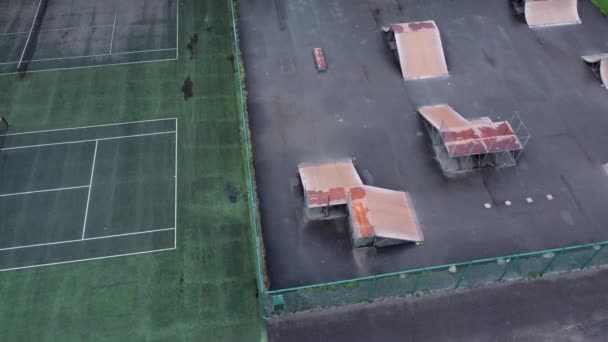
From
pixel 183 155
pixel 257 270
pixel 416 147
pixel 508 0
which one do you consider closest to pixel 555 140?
pixel 416 147

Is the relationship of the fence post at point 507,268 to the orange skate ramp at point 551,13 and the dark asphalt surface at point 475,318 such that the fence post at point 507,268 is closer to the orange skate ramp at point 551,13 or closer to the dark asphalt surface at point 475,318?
the dark asphalt surface at point 475,318

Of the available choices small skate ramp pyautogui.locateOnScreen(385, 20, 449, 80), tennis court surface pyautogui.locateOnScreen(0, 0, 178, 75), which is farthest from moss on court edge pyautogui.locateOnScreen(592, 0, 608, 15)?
tennis court surface pyautogui.locateOnScreen(0, 0, 178, 75)

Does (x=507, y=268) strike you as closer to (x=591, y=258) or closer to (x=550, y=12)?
(x=591, y=258)

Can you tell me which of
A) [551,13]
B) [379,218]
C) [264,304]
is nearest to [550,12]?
[551,13]

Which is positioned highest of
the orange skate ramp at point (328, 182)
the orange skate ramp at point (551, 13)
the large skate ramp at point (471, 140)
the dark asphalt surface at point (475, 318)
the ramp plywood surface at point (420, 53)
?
the orange skate ramp at point (551, 13)

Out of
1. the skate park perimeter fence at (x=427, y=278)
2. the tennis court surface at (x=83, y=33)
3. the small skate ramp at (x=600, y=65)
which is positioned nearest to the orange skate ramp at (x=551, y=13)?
the small skate ramp at (x=600, y=65)

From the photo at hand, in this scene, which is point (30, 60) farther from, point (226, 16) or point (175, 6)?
point (226, 16)

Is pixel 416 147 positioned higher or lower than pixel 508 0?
lower
